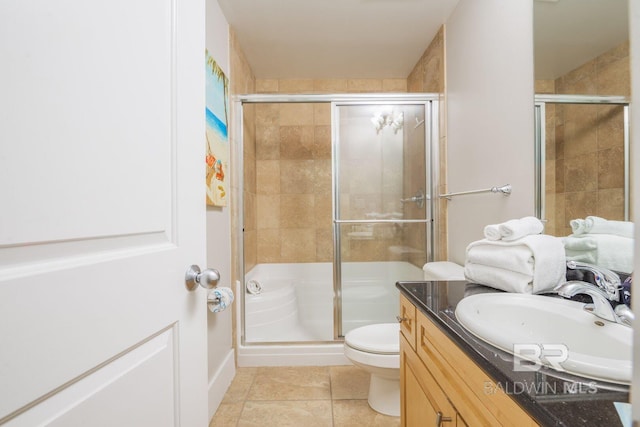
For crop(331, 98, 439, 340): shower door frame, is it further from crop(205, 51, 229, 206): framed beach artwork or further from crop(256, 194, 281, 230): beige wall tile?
crop(256, 194, 281, 230): beige wall tile

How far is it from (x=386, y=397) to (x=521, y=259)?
1.11 meters

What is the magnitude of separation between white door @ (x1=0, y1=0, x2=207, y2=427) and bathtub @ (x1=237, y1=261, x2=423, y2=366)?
156cm

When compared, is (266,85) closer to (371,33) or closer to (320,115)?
(320,115)

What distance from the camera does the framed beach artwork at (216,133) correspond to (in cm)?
171

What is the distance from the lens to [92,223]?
508 mm

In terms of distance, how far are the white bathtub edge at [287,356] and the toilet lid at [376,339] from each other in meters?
0.46

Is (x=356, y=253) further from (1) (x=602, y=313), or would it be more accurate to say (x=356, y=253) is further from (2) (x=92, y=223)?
(2) (x=92, y=223)

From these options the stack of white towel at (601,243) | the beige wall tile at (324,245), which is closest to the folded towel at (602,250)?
the stack of white towel at (601,243)

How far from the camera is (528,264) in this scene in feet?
3.34

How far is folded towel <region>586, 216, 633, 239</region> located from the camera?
92cm

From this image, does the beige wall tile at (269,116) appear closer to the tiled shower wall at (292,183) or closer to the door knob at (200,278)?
the tiled shower wall at (292,183)

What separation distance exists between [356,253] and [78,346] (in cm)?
206

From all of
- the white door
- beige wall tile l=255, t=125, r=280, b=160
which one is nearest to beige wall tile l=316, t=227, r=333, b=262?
beige wall tile l=255, t=125, r=280, b=160

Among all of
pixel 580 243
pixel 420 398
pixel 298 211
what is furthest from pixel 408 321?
pixel 298 211
